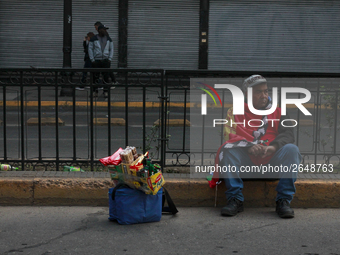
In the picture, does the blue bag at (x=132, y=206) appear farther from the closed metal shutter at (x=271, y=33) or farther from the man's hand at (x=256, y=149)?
the closed metal shutter at (x=271, y=33)

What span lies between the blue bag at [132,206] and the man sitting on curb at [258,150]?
65 cm

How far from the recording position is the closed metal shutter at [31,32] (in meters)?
17.0

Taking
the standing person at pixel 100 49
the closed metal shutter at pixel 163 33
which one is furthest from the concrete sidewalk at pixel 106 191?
the closed metal shutter at pixel 163 33

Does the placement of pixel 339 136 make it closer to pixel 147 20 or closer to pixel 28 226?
pixel 28 226

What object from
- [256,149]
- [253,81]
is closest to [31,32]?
[253,81]

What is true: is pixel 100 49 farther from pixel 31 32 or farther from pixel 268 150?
pixel 268 150

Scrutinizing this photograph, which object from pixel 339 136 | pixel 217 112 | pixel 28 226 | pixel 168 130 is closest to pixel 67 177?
pixel 28 226

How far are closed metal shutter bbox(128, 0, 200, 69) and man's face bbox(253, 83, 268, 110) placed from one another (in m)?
13.0

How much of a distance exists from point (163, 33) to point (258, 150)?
531 inches

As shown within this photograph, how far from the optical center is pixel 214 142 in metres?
5.32

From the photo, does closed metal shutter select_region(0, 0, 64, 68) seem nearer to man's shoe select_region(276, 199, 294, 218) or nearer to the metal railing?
the metal railing

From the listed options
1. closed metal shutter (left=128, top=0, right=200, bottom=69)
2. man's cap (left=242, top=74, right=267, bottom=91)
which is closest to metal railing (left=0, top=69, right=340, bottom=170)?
man's cap (left=242, top=74, right=267, bottom=91)

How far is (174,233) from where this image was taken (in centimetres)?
377

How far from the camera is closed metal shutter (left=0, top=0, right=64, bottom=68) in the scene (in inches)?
670
